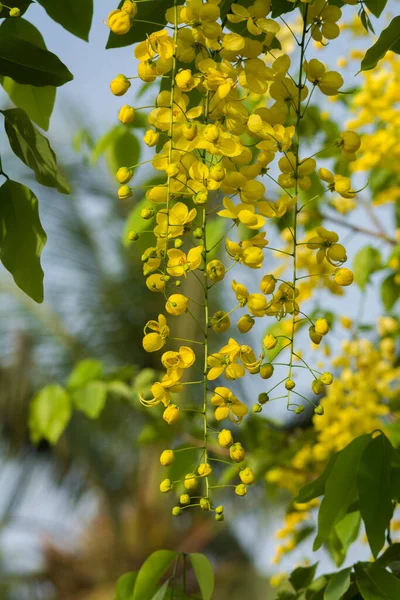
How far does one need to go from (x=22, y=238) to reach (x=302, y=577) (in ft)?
1.63

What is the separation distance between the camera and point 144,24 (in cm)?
Result: 68

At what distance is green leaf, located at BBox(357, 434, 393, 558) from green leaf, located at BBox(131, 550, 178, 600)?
0.17 m

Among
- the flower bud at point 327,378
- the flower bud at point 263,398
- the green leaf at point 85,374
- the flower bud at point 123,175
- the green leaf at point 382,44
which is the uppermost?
the green leaf at point 382,44

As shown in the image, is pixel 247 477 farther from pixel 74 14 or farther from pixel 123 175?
pixel 74 14

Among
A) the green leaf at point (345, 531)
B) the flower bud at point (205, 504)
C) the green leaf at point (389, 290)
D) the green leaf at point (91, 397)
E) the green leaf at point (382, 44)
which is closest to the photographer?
the flower bud at point (205, 504)

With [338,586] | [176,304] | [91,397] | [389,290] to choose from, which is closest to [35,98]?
[176,304]

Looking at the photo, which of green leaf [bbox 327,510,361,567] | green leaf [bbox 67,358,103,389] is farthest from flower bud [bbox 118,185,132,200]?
green leaf [bbox 67,358,103,389]

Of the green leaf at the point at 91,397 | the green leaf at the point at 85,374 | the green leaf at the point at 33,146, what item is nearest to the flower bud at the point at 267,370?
the green leaf at the point at 33,146

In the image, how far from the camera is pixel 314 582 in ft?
2.80

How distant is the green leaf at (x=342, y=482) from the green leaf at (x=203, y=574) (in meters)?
0.11

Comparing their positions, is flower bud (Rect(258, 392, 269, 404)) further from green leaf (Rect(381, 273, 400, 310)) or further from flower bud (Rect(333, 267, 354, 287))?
green leaf (Rect(381, 273, 400, 310))

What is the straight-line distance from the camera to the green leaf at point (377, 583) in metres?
0.69

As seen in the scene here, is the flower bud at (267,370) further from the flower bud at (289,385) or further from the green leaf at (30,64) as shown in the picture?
the green leaf at (30,64)

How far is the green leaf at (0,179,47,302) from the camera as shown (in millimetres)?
651
